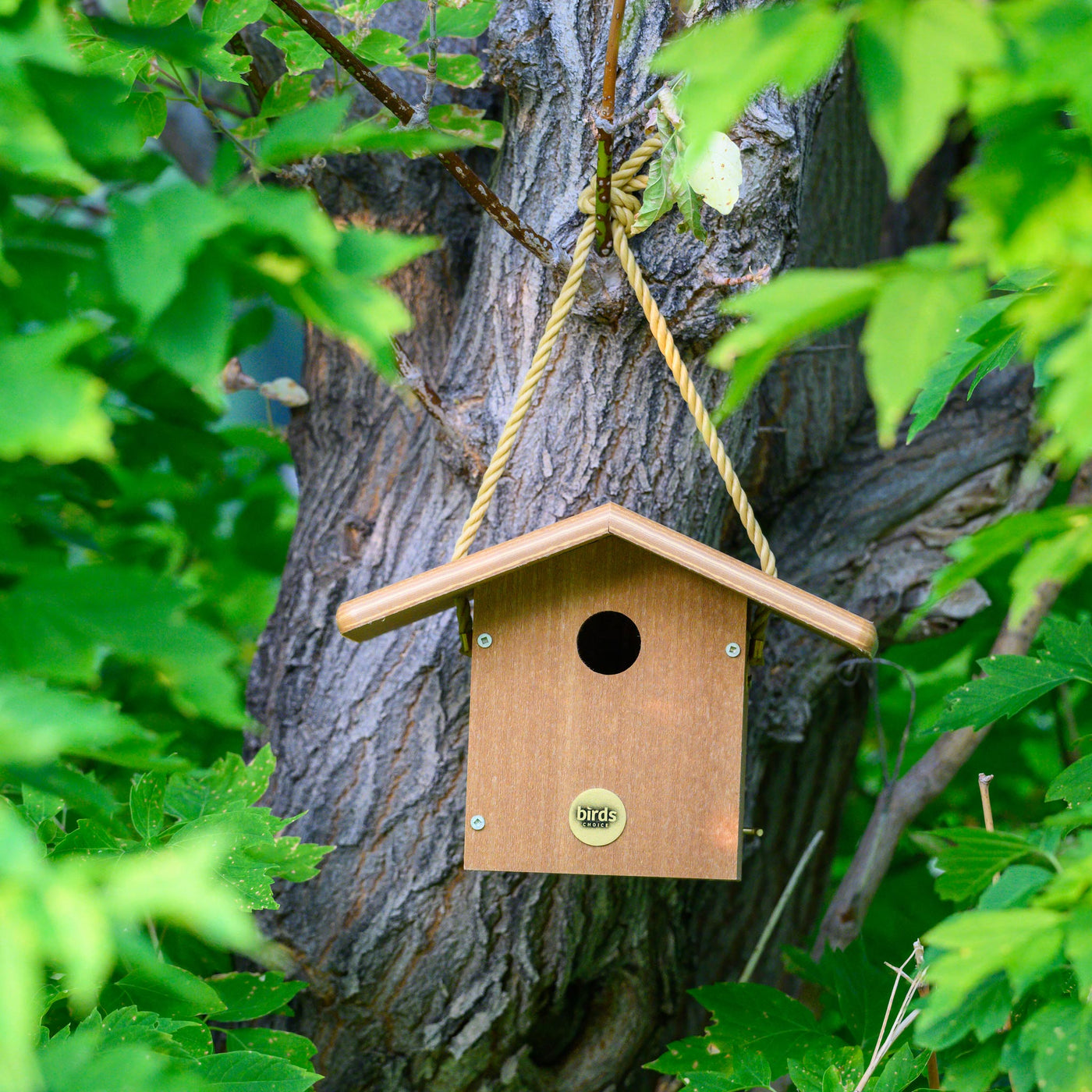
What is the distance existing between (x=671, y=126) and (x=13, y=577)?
98 cm

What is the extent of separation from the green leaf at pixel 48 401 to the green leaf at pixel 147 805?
814 mm

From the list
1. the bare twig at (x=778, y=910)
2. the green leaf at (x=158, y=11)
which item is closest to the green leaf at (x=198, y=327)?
the green leaf at (x=158, y=11)

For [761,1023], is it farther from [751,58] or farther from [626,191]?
[751,58]

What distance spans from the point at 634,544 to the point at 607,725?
25 centimetres

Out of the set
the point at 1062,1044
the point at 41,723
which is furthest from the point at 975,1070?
the point at 41,723

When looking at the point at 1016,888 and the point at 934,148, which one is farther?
the point at 1016,888

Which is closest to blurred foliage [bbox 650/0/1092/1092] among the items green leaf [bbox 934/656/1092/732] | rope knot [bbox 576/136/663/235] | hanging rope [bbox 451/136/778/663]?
green leaf [bbox 934/656/1092/732]

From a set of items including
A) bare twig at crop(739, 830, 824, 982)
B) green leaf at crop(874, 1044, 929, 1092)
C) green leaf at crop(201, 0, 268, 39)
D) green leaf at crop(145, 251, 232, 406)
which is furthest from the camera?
bare twig at crop(739, 830, 824, 982)

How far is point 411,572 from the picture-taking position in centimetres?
183

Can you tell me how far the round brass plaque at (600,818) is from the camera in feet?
4.45

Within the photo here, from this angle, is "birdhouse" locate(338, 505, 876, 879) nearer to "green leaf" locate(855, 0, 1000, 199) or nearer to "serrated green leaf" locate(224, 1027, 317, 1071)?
"serrated green leaf" locate(224, 1027, 317, 1071)

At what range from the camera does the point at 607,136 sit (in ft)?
4.41

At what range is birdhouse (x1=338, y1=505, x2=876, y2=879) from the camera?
1359 millimetres

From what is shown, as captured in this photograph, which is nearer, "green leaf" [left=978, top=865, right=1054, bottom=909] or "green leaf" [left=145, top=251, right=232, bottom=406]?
"green leaf" [left=145, top=251, right=232, bottom=406]
